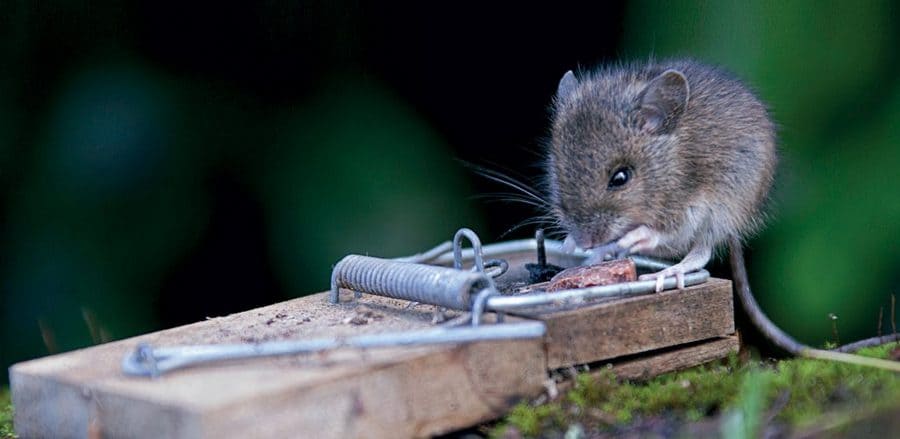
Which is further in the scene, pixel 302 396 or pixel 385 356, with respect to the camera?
pixel 385 356

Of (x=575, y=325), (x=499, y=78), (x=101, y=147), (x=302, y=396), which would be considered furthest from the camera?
(x=499, y=78)

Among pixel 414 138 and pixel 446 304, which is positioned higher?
pixel 414 138

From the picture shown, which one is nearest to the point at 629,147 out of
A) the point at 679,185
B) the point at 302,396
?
the point at 679,185

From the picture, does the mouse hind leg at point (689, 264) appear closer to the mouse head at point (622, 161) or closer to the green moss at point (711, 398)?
the mouse head at point (622, 161)

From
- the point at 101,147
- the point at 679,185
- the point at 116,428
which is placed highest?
the point at 101,147

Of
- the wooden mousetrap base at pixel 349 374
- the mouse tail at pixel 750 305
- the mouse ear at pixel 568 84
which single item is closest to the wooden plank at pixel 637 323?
the wooden mousetrap base at pixel 349 374

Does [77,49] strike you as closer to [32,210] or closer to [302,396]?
[32,210]

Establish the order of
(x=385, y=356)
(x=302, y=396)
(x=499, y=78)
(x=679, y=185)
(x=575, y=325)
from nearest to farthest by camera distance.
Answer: (x=302, y=396), (x=385, y=356), (x=575, y=325), (x=679, y=185), (x=499, y=78)

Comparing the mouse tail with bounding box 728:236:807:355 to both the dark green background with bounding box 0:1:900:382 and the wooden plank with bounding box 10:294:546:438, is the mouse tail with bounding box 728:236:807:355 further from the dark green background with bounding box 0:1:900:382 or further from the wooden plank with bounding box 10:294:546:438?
the wooden plank with bounding box 10:294:546:438

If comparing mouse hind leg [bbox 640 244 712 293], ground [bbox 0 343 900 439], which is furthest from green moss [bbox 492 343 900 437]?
mouse hind leg [bbox 640 244 712 293]
